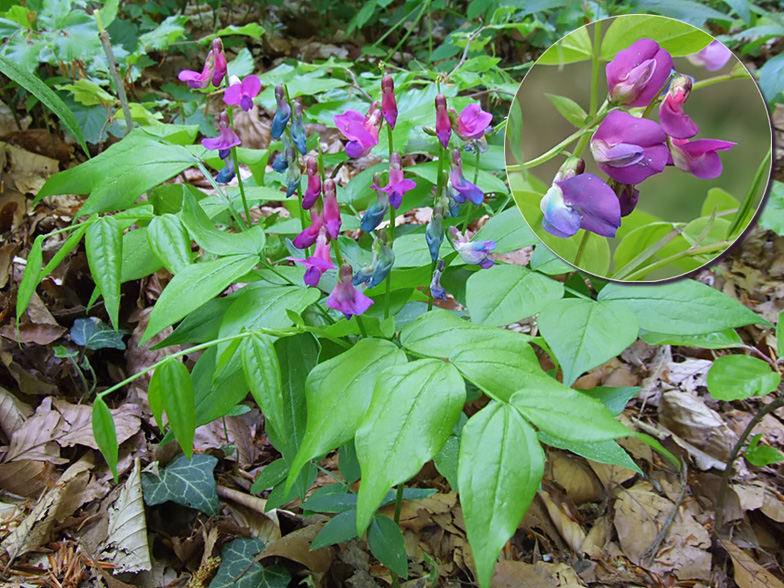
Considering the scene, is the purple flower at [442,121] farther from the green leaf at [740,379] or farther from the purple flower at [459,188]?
the green leaf at [740,379]

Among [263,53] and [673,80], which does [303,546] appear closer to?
[673,80]

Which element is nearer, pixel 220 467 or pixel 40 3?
pixel 220 467

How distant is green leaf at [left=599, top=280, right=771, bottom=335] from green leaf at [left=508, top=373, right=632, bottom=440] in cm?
42

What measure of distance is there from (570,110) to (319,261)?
0.55 metres

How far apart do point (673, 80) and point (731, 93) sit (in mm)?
117

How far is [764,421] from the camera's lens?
7.29ft

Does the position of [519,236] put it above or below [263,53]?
above

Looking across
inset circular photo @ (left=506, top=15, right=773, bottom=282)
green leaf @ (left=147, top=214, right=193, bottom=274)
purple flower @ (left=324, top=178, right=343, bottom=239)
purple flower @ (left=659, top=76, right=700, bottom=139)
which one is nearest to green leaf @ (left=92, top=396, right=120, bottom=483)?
green leaf @ (left=147, top=214, right=193, bottom=274)

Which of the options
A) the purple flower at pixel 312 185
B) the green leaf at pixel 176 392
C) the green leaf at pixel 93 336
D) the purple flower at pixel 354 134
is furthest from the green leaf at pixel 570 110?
the green leaf at pixel 93 336

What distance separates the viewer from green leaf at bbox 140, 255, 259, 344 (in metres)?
1.12

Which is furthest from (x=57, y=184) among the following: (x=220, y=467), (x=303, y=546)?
(x=303, y=546)

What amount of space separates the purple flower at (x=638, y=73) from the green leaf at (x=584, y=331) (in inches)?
15.8

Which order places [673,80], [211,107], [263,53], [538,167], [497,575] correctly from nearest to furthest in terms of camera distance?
1. [673,80]
2. [538,167]
3. [497,575]
4. [211,107]
5. [263,53]

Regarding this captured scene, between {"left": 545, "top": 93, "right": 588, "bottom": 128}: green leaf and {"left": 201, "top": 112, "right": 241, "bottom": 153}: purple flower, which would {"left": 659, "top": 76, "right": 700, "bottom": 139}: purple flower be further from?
{"left": 201, "top": 112, "right": 241, "bottom": 153}: purple flower
